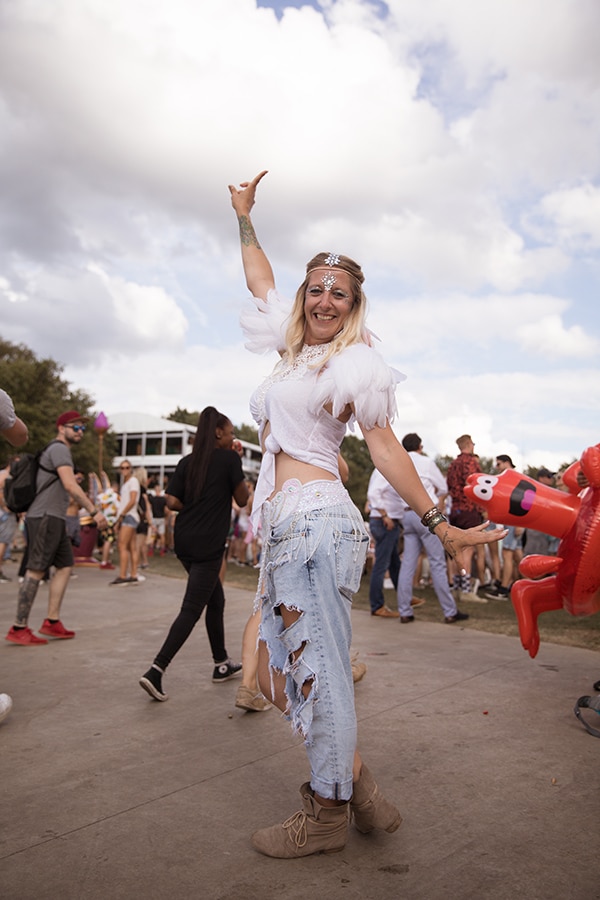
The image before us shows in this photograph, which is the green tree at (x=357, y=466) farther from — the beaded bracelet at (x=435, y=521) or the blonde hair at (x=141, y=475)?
the beaded bracelet at (x=435, y=521)

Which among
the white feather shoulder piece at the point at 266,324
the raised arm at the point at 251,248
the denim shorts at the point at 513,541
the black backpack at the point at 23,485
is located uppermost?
the raised arm at the point at 251,248

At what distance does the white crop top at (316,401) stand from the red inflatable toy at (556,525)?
1252mm

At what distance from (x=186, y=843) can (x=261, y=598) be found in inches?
35.8

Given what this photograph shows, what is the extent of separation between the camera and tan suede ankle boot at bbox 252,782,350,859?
8.07ft

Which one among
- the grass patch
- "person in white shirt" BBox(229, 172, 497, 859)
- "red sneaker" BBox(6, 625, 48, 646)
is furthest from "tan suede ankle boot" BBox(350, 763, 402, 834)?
"red sneaker" BBox(6, 625, 48, 646)

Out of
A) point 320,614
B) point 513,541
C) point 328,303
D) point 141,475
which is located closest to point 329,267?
point 328,303

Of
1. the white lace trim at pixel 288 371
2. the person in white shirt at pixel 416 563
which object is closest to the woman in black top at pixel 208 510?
the white lace trim at pixel 288 371

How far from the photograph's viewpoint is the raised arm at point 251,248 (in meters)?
3.45

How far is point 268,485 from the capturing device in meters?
2.85

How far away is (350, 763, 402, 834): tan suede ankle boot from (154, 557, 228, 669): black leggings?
2.11 meters

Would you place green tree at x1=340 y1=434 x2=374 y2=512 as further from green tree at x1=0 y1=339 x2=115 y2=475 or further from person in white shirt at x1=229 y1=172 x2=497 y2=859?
person in white shirt at x1=229 y1=172 x2=497 y2=859

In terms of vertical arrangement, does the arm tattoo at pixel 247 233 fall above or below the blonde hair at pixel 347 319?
above

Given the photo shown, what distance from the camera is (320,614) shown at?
2461 mm

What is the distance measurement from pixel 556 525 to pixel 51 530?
14.6 ft
